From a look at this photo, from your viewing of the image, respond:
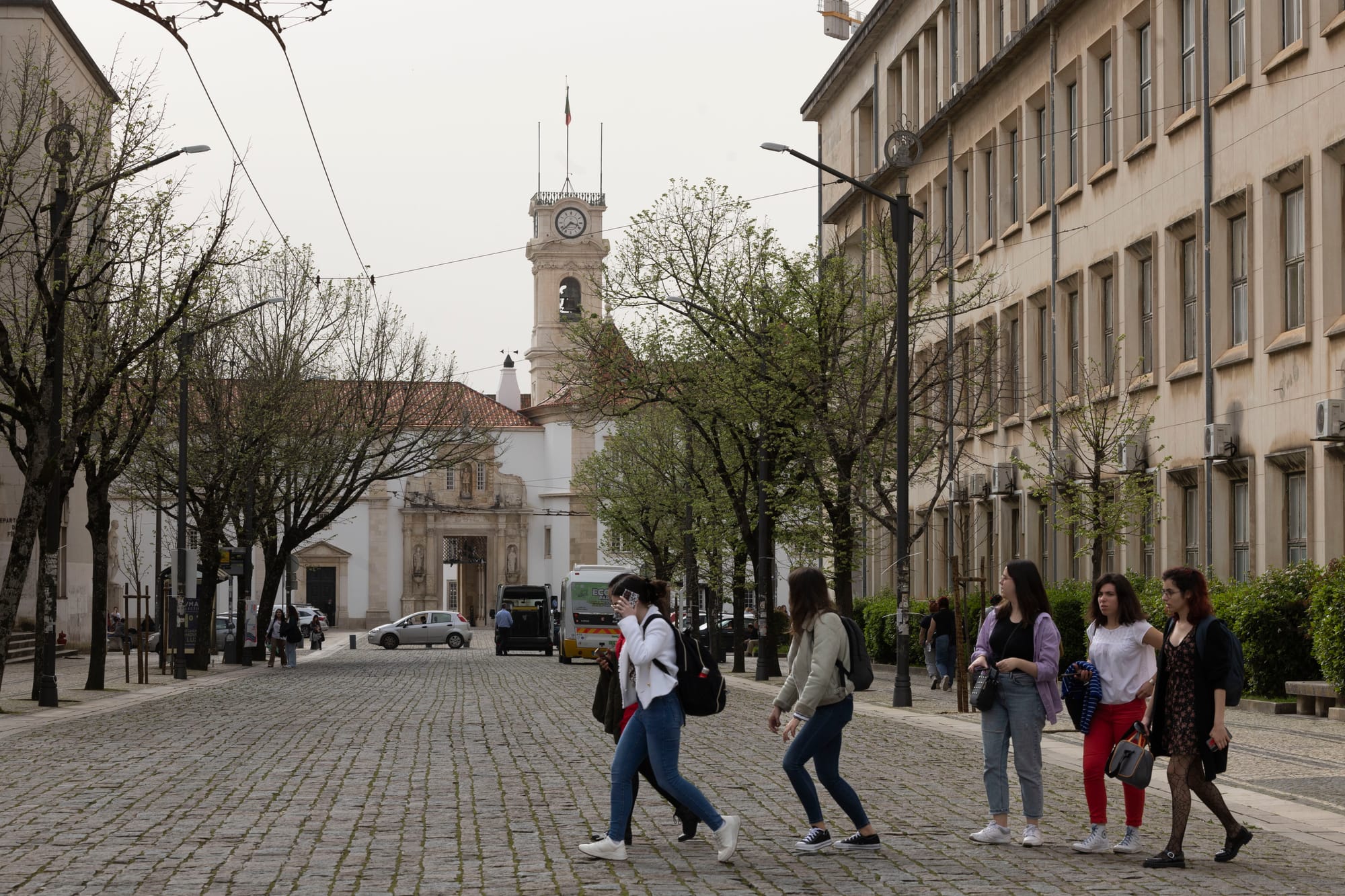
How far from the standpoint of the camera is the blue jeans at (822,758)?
33.7 ft

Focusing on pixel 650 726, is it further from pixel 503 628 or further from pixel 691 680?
pixel 503 628

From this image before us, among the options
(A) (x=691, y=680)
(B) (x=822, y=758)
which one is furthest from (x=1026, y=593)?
(A) (x=691, y=680)

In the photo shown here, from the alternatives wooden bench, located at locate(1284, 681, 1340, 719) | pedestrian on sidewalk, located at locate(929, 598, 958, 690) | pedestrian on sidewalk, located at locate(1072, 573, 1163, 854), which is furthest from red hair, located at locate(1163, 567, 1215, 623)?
pedestrian on sidewalk, located at locate(929, 598, 958, 690)

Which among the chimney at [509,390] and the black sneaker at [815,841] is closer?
the black sneaker at [815,841]

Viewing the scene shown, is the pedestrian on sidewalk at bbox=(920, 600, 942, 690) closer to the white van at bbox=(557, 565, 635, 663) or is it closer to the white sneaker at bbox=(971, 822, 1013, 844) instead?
the white van at bbox=(557, 565, 635, 663)

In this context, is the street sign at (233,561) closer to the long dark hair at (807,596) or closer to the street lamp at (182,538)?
the street lamp at (182,538)

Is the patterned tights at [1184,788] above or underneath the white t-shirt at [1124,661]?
underneath

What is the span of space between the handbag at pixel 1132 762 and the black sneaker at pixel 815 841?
61.5 inches

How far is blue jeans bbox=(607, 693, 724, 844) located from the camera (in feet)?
33.4

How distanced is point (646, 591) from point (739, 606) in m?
34.7

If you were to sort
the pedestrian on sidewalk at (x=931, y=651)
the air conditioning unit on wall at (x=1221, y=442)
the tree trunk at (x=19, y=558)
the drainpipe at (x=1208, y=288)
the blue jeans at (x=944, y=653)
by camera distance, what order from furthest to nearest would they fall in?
the pedestrian on sidewalk at (x=931, y=651)
the blue jeans at (x=944, y=653)
the drainpipe at (x=1208, y=288)
the air conditioning unit on wall at (x=1221, y=442)
the tree trunk at (x=19, y=558)

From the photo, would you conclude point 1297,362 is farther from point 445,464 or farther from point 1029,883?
point 445,464

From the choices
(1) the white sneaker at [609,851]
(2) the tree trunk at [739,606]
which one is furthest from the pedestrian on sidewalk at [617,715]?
(2) the tree trunk at [739,606]

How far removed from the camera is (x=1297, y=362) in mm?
25469
